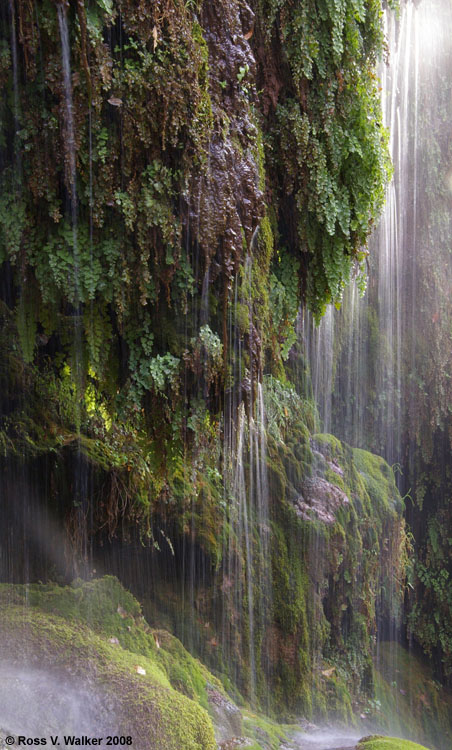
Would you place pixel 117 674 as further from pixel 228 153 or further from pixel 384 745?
pixel 228 153

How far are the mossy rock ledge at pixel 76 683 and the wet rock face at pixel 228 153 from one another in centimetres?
248

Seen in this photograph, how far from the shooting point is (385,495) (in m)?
9.59

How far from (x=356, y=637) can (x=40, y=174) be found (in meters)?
7.37

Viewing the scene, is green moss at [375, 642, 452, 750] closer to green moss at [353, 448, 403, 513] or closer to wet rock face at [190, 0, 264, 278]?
green moss at [353, 448, 403, 513]

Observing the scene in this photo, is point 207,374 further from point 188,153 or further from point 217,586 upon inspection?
point 217,586

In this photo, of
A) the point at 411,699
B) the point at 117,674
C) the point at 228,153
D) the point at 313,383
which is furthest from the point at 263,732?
the point at 411,699

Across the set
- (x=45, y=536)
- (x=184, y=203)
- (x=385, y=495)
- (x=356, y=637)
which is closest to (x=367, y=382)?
(x=385, y=495)

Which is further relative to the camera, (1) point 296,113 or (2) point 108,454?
(2) point 108,454

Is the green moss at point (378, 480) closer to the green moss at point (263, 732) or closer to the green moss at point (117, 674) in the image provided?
the green moss at point (263, 732)

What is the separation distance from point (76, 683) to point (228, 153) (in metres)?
3.31

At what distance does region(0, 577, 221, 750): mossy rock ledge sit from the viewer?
3354 millimetres

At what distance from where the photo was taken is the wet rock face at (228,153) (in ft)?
13.2

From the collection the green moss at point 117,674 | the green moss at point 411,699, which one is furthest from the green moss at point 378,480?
the green moss at point 117,674

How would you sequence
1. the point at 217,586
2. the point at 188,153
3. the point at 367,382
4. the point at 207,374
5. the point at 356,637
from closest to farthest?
1. the point at 188,153
2. the point at 207,374
3. the point at 217,586
4. the point at 356,637
5. the point at 367,382
